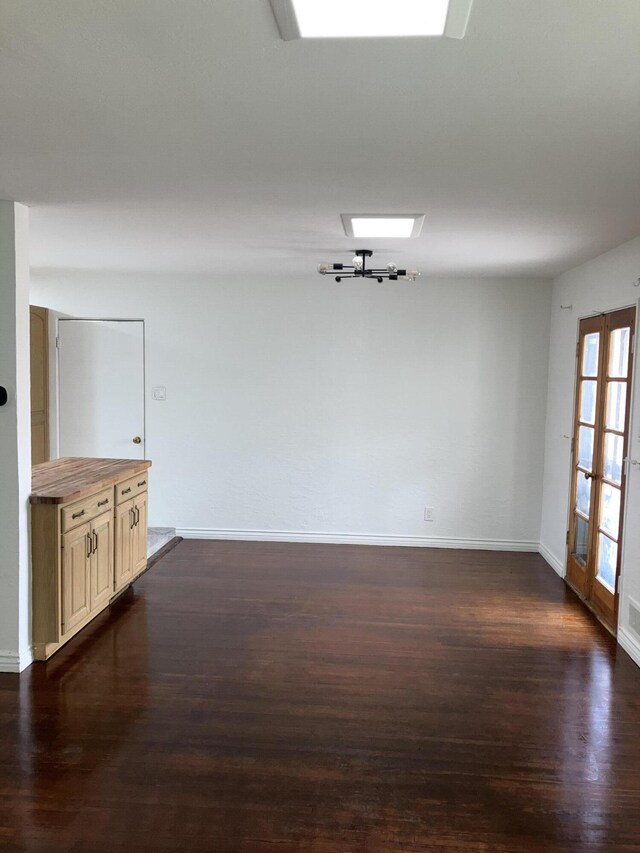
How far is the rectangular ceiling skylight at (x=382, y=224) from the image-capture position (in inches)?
131

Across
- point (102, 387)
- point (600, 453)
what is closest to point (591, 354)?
point (600, 453)

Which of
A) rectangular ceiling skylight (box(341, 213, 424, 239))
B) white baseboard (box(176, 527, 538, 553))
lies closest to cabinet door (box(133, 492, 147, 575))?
white baseboard (box(176, 527, 538, 553))

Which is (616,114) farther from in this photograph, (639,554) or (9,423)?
(9,423)

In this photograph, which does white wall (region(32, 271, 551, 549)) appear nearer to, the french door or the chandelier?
the french door

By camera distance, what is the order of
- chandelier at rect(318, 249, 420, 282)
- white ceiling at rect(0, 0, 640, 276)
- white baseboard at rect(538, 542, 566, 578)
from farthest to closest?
white baseboard at rect(538, 542, 566, 578)
chandelier at rect(318, 249, 420, 282)
white ceiling at rect(0, 0, 640, 276)

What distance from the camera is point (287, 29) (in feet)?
4.96

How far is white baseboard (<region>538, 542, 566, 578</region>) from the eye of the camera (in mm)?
5070

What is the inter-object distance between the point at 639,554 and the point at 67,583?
3.29 metres

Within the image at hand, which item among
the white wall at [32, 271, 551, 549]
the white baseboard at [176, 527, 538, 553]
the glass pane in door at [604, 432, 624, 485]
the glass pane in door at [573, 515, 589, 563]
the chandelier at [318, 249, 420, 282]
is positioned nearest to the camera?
the glass pane in door at [604, 432, 624, 485]

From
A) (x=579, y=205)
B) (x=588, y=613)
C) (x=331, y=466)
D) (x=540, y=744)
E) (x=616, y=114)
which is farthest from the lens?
(x=331, y=466)

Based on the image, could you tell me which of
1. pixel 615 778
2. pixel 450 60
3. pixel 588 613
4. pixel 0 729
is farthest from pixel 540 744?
pixel 450 60

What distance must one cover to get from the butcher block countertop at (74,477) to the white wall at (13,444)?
15 centimetres

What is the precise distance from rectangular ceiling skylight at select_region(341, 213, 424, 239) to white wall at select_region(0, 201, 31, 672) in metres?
1.77

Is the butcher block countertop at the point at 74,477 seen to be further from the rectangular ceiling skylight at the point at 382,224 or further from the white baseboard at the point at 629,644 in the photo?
the white baseboard at the point at 629,644
